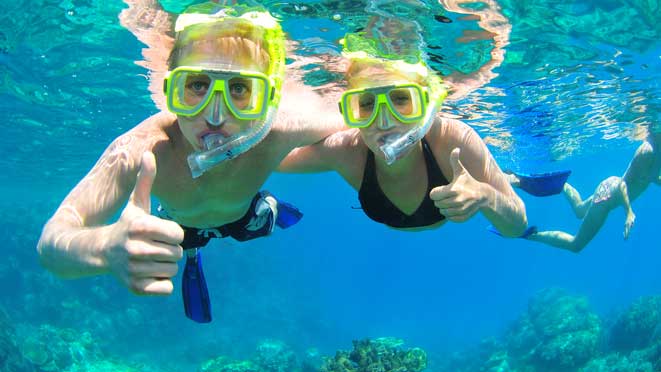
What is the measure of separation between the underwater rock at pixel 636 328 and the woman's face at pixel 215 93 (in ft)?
62.6

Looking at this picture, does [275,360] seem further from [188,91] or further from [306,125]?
[188,91]

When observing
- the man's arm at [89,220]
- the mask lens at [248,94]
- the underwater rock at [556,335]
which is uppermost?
the mask lens at [248,94]

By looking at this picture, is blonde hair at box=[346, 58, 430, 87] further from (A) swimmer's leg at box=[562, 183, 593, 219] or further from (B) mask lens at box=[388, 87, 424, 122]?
(A) swimmer's leg at box=[562, 183, 593, 219]

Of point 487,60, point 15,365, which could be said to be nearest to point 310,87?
point 487,60

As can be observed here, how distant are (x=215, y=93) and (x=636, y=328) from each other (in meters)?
20.3

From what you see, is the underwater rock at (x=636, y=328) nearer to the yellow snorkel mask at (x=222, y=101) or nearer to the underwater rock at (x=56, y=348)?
the yellow snorkel mask at (x=222, y=101)

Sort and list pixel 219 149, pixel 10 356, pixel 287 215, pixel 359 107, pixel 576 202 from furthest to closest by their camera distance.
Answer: pixel 10 356 < pixel 576 202 < pixel 287 215 < pixel 359 107 < pixel 219 149

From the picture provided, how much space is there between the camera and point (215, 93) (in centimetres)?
372

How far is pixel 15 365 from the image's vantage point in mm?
14789

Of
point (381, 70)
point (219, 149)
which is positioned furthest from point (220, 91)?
point (381, 70)

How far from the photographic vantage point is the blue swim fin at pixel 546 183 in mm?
8836

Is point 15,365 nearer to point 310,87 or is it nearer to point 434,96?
point 310,87

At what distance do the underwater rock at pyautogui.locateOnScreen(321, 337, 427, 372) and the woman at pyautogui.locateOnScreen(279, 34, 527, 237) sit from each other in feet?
18.3

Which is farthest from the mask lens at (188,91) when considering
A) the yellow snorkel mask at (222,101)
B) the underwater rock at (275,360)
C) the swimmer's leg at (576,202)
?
the underwater rock at (275,360)
